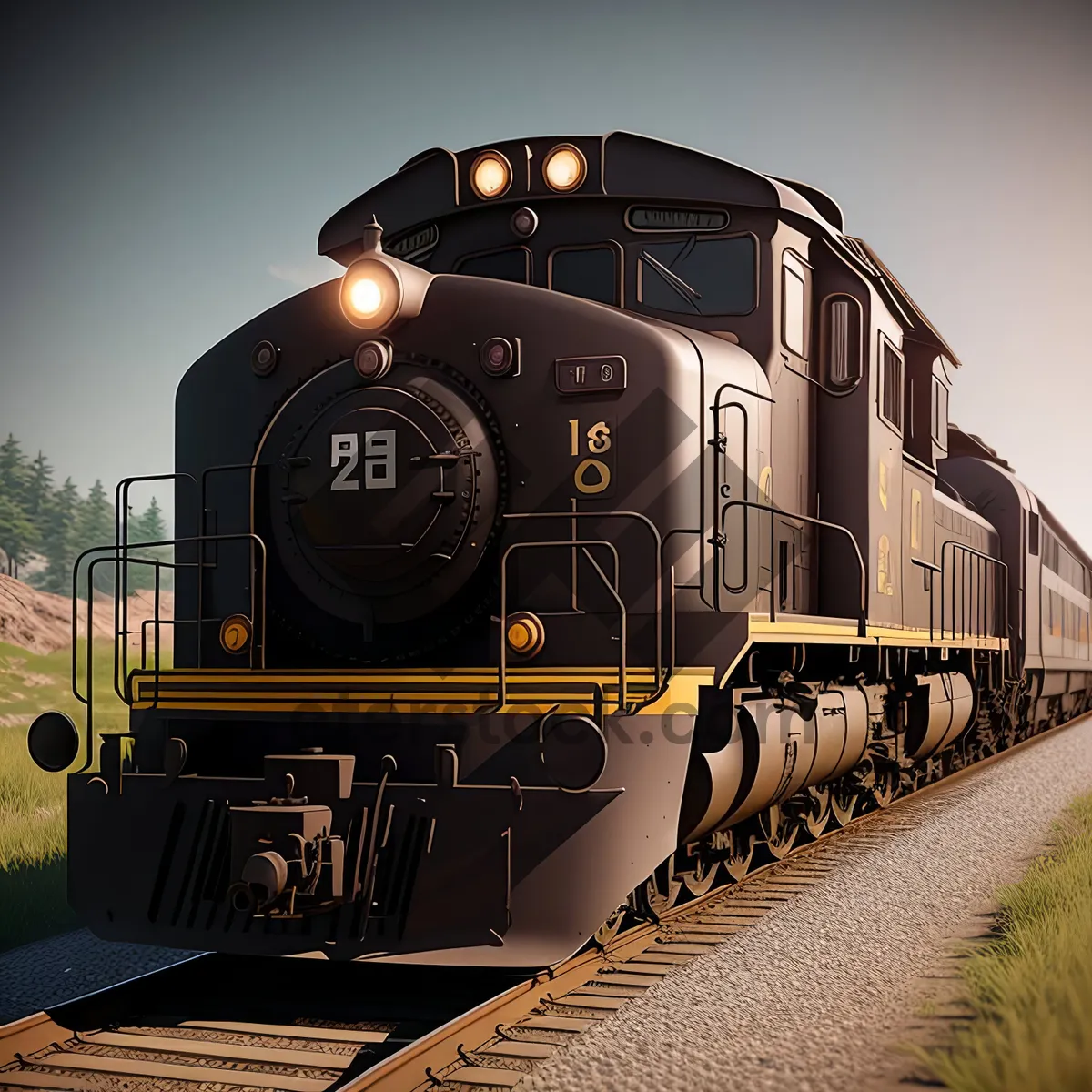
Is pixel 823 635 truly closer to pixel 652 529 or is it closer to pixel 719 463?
pixel 719 463

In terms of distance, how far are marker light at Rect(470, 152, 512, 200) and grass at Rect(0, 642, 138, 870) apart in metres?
3.35

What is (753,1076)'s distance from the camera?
4.23 metres

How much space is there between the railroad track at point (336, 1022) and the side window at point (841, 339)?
10.4 feet

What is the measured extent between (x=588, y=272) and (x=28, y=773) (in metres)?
7.19

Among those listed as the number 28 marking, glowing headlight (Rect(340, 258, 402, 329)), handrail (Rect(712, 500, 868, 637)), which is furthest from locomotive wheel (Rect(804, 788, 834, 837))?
glowing headlight (Rect(340, 258, 402, 329))

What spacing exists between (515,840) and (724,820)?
59.7 inches

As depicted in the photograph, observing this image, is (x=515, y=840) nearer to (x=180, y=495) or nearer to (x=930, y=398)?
(x=180, y=495)

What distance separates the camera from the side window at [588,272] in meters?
6.71

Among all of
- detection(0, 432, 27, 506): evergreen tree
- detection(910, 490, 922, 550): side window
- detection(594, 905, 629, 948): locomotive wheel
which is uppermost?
detection(0, 432, 27, 506): evergreen tree

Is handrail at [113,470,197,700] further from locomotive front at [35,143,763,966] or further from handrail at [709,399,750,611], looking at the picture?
handrail at [709,399,750,611]

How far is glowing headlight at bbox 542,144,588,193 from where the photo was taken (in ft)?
21.7

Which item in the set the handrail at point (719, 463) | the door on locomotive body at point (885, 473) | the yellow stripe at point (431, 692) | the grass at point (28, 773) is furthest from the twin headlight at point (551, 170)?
the grass at point (28, 773)

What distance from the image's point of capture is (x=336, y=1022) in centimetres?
519

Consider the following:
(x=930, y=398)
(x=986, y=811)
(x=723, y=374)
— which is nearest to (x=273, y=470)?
(x=723, y=374)
